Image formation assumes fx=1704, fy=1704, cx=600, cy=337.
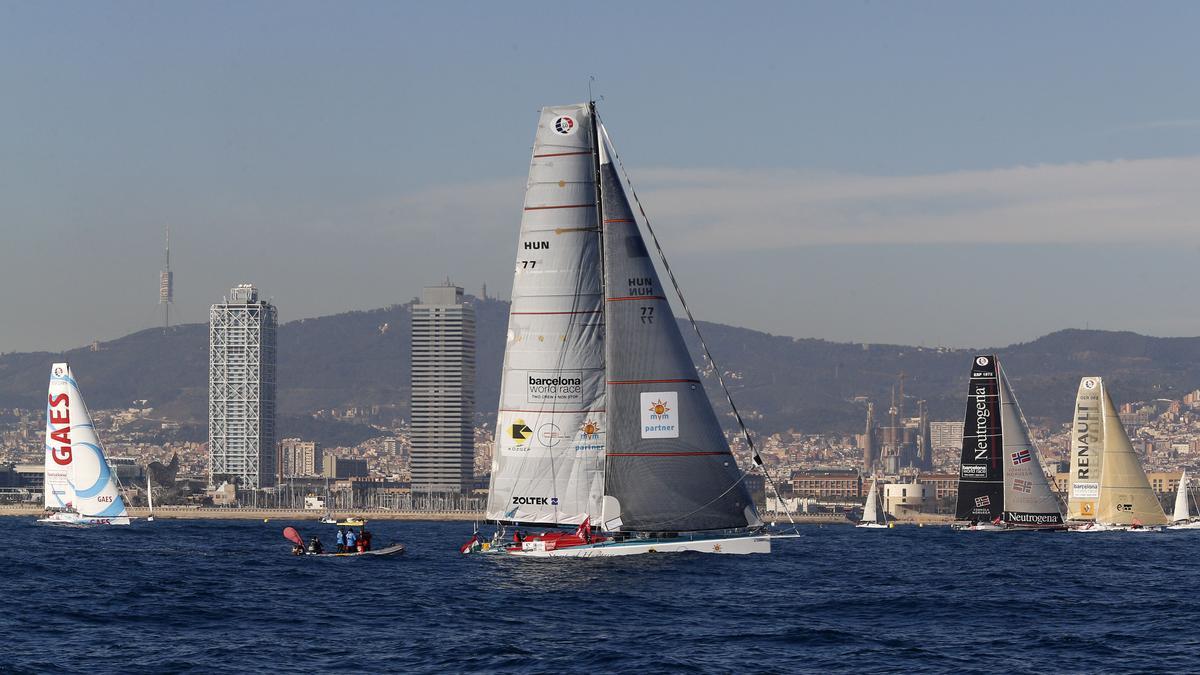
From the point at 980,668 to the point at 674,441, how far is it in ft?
79.8

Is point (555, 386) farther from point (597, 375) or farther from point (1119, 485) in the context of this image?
point (1119, 485)

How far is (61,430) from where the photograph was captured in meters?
119

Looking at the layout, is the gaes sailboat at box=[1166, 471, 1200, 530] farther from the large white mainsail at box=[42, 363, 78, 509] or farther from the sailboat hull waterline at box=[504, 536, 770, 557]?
the sailboat hull waterline at box=[504, 536, 770, 557]

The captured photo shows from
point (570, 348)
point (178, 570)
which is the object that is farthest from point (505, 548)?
point (178, 570)

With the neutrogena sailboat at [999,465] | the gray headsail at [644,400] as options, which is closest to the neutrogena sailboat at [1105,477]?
the neutrogena sailboat at [999,465]

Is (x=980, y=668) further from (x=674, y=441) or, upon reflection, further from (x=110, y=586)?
(x=110, y=586)

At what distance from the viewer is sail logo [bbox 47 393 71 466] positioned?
11862 centimetres

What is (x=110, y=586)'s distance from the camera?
56844 mm

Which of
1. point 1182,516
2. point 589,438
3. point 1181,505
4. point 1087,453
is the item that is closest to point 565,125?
point 589,438

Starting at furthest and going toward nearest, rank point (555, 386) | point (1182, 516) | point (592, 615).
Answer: point (1182, 516)
point (555, 386)
point (592, 615)

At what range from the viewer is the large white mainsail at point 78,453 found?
118 meters

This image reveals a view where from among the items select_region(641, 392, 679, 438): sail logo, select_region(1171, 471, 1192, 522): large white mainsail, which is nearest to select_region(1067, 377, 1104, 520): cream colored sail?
select_region(1171, 471, 1192, 522): large white mainsail

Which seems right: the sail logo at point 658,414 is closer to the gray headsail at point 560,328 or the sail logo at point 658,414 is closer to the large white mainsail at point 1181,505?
the gray headsail at point 560,328

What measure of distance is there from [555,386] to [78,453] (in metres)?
68.1
